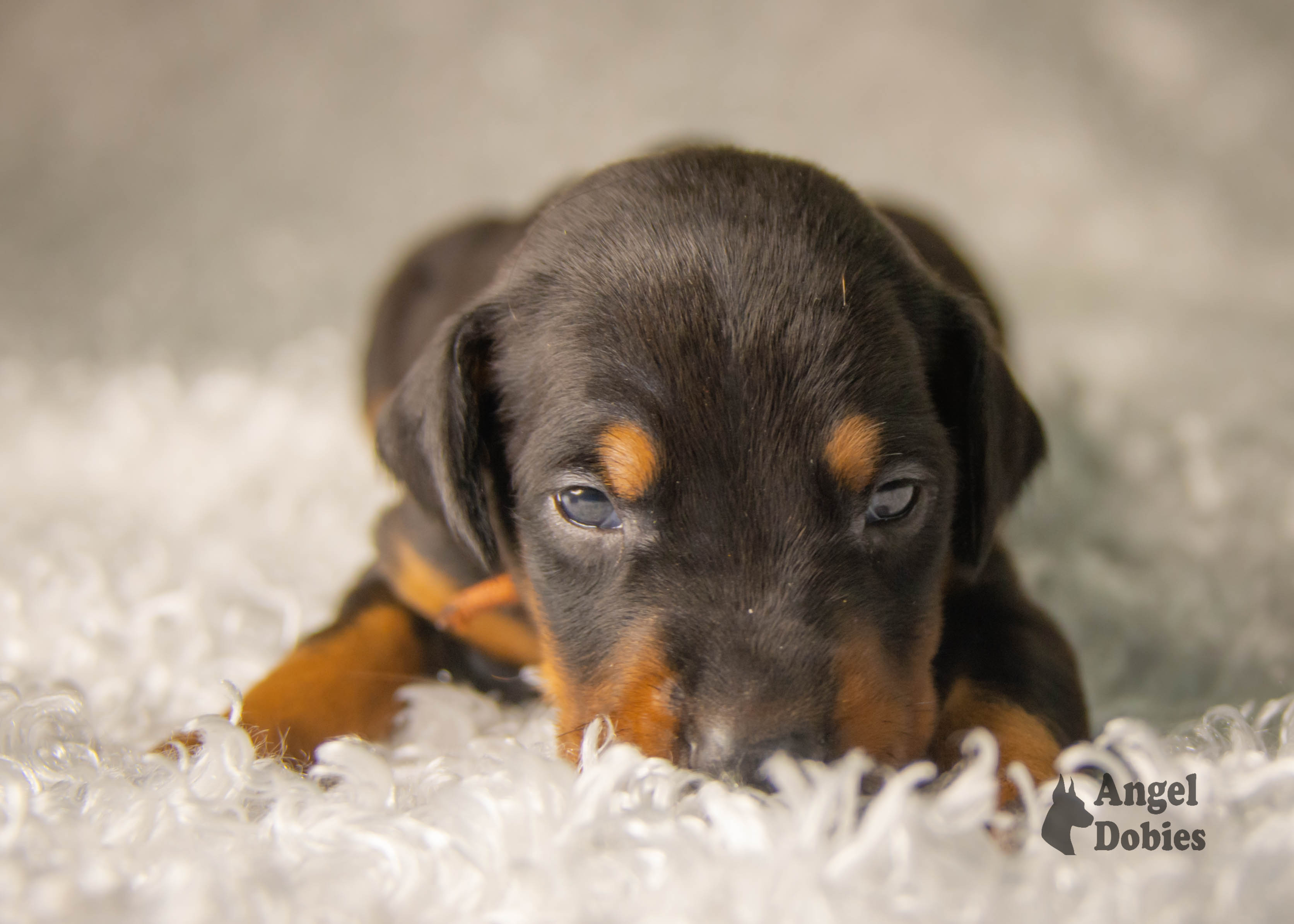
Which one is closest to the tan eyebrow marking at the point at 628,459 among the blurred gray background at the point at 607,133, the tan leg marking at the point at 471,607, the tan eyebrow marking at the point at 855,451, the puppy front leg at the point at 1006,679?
the tan eyebrow marking at the point at 855,451

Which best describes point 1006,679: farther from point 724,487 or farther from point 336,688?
point 336,688

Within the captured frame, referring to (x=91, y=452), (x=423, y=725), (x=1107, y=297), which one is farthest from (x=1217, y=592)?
(x=91, y=452)

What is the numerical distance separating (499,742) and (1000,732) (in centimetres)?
91

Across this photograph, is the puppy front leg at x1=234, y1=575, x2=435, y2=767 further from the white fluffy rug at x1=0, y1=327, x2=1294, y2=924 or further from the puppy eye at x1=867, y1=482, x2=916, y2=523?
the puppy eye at x1=867, y1=482, x2=916, y2=523

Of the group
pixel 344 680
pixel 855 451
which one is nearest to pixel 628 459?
pixel 855 451

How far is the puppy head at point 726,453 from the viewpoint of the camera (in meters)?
1.79

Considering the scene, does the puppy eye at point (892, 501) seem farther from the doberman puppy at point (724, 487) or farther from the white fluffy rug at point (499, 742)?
the white fluffy rug at point (499, 742)

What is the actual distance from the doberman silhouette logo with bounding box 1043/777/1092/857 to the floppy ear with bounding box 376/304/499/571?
3.69 feet

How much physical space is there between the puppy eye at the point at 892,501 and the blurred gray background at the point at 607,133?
3.71 meters

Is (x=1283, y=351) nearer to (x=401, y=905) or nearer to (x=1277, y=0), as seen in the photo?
(x=1277, y=0)

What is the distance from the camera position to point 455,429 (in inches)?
85.7

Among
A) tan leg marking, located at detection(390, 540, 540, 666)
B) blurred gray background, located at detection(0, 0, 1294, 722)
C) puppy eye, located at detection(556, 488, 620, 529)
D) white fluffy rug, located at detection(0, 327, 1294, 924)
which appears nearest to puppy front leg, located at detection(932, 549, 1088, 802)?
white fluffy rug, located at detection(0, 327, 1294, 924)

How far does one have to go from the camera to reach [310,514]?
149 inches

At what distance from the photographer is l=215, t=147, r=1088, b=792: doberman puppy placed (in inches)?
71.0
